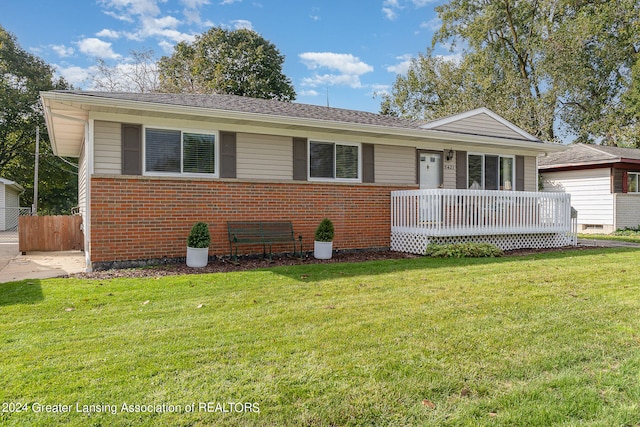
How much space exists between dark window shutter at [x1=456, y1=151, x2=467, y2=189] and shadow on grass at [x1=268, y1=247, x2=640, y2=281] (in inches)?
112

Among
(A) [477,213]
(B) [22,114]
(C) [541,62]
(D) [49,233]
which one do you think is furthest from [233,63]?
(A) [477,213]

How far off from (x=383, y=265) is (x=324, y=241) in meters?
1.61

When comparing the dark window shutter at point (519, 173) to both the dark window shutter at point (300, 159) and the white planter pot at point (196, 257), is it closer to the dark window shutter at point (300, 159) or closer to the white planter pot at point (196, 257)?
the dark window shutter at point (300, 159)

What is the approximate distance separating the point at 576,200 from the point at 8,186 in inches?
1137

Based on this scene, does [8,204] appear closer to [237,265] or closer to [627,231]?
[237,265]

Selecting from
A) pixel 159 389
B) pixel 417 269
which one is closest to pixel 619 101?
pixel 417 269

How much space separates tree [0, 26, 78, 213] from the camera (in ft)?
86.1

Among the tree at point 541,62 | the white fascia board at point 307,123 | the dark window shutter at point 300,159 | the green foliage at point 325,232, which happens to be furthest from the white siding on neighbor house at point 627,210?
the dark window shutter at point 300,159

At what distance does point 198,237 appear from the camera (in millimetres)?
7480

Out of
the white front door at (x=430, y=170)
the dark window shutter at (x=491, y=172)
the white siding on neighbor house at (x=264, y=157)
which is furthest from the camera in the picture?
the dark window shutter at (x=491, y=172)

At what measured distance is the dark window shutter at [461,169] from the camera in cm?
1137

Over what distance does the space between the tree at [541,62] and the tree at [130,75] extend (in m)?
17.6

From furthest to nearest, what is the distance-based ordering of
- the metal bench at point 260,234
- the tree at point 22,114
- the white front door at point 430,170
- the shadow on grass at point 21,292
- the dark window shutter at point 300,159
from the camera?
the tree at point 22,114
the white front door at point 430,170
the dark window shutter at point 300,159
the metal bench at point 260,234
the shadow on grass at point 21,292

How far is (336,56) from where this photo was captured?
24219 mm
